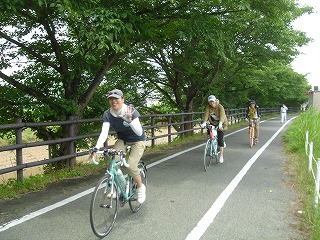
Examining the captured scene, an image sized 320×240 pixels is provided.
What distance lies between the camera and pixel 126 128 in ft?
14.8

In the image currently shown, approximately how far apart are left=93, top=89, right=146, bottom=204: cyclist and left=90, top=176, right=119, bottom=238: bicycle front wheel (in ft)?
1.54

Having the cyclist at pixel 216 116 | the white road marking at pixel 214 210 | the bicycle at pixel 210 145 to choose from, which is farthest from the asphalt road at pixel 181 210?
the cyclist at pixel 216 116

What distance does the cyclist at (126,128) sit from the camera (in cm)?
422

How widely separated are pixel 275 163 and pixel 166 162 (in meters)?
3.10

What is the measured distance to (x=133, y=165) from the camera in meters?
4.55

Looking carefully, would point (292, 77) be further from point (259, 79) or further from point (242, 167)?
point (242, 167)

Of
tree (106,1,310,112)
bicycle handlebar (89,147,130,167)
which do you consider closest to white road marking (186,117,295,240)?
bicycle handlebar (89,147,130,167)

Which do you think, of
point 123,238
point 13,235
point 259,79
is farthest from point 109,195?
point 259,79

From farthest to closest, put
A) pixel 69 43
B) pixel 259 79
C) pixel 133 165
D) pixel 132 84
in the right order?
pixel 259 79, pixel 132 84, pixel 69 43, pixel 133 165

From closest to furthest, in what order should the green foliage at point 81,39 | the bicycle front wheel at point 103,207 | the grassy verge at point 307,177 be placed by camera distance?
the bicycle front wheel at point 103,207, the grassy verge at point 307,177, the green foliage at point 81,39

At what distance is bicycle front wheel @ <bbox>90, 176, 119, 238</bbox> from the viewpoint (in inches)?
151

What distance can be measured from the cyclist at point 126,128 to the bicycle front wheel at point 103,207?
0.47 m

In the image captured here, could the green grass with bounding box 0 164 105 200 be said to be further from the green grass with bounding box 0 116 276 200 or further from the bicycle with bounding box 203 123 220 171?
the bicycle with bounding box 203 123 220 171

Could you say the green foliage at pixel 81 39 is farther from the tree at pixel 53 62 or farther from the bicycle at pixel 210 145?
the bicycle at pixel 210 145
